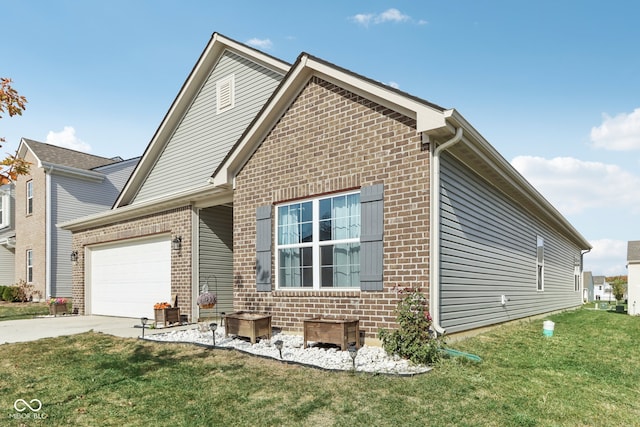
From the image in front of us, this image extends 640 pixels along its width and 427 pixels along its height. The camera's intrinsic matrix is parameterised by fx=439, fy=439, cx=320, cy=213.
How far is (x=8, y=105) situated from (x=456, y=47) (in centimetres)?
1064

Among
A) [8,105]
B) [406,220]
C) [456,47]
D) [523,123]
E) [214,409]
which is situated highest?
[456,47]

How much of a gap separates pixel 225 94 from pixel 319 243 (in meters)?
7.60

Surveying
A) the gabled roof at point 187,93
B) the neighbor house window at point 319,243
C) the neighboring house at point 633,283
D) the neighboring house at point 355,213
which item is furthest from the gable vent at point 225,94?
the neighboring house at point 633,283

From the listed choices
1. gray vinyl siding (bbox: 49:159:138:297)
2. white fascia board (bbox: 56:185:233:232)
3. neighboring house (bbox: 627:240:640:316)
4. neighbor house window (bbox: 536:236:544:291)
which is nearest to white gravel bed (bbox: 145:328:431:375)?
white fascia board (bbox: 56:185:233:232)

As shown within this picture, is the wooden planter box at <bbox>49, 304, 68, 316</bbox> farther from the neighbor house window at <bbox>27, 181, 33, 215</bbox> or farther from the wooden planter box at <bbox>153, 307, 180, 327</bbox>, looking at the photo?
the neighbor house window at <bbox>27, 181, 33, 215</bbox>

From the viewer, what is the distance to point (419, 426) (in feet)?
14.1

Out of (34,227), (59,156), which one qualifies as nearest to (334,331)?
(34,227)

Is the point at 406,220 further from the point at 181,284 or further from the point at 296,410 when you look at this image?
the point at 181,284

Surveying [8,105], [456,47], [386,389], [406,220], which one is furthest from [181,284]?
[456,47]

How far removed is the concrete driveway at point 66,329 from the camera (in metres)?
9.96

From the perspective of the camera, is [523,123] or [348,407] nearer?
[348,407]

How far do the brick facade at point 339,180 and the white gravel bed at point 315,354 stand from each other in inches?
21.9

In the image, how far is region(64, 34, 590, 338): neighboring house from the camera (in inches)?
284

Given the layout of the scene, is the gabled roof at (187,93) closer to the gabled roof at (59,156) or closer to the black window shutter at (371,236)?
the black window shutter at (371,236)
